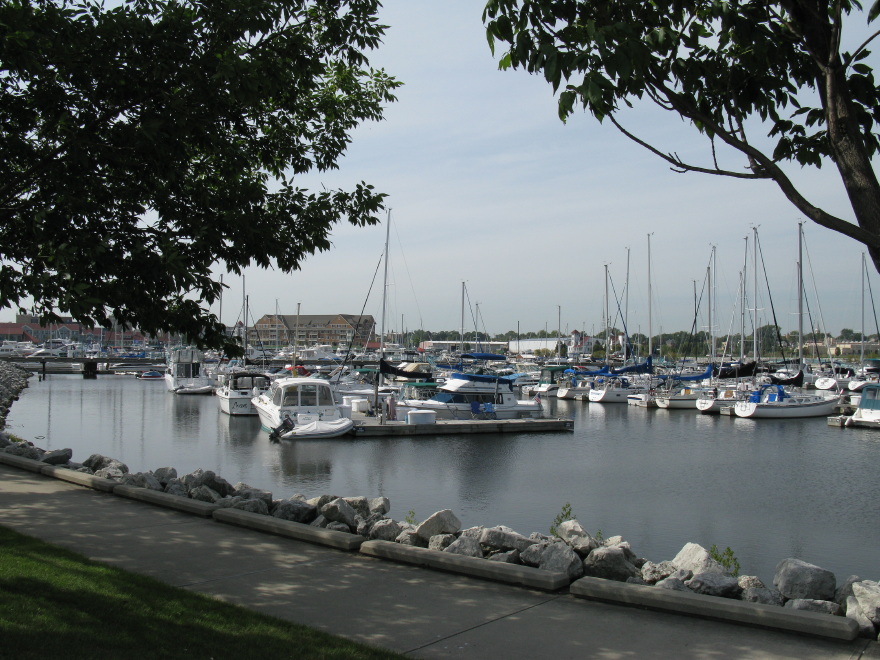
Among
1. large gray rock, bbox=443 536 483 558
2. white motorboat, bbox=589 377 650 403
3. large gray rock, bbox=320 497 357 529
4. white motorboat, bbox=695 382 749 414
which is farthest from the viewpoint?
white motorboat, bbox=589 377 650 403

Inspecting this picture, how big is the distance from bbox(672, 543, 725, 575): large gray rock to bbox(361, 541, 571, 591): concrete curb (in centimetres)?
177

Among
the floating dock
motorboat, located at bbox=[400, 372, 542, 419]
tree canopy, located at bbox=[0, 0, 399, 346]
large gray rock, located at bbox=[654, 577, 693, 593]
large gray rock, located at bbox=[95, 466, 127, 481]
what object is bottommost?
the floating dock

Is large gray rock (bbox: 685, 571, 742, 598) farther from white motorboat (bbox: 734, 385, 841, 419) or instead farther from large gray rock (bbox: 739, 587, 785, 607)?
white motorboat (bbox: 734, 385, 841, 419)

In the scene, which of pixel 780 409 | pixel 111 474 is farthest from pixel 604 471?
pixel 780 409

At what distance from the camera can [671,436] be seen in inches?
1677

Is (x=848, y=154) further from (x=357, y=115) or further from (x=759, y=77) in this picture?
(x=357, y=115)

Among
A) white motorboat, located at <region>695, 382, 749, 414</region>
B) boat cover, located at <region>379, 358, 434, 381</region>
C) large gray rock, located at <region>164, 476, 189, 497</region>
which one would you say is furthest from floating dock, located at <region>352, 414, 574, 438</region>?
large gray rock, located at <region>164, 476, 189, 497</region>

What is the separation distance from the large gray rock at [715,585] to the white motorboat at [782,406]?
47525 millimetres

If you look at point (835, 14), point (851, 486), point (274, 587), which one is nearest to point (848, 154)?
point (835, 14)

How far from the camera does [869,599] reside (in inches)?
274

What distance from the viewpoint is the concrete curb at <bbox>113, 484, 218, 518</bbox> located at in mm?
11249

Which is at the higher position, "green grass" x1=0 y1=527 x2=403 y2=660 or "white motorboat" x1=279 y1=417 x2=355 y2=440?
"green grass" x1=0 y1=527 x2=403 y2=660

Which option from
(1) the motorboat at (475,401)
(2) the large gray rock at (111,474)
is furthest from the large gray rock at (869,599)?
(1) the motorboat at (475,401)

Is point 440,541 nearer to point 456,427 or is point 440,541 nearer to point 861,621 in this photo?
point 861,621
